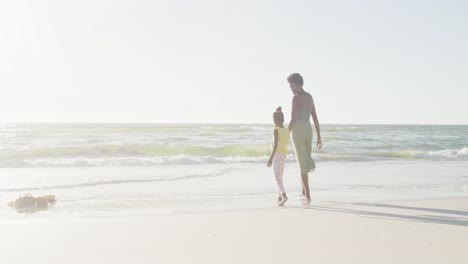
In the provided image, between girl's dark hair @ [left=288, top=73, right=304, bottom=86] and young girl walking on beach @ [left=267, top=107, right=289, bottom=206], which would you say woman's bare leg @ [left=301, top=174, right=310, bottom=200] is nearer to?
young girl walking on beach @ [left=267, top=107, right=289, bottom=206]

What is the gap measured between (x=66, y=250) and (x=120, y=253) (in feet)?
1.54

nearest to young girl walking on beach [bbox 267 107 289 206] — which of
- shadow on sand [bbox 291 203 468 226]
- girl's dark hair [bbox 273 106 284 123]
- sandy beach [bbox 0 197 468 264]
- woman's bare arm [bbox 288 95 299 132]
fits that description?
girl's dark hair [bbox 273 106 284 123]

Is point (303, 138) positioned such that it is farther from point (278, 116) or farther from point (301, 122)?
point (278, 116)

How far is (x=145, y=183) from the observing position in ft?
30.1

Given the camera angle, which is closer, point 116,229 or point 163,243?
point 163,243

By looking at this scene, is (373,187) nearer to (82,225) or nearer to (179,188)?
(179,188)

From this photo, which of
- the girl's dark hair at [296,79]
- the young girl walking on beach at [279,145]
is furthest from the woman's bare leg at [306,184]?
the girl's dark hair at [296,79]

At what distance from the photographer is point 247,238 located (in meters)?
4.09

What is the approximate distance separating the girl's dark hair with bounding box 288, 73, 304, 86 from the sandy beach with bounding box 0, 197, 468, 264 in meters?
1.83

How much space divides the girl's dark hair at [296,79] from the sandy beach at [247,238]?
72.2 inches

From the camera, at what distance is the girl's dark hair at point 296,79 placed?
21.3 ft

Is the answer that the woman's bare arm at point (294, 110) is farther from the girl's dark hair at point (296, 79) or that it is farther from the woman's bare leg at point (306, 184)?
the woman's bare leg at point (306, 184)

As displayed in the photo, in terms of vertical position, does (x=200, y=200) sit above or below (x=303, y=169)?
below

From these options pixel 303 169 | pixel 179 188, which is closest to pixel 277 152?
pixel 303 169
